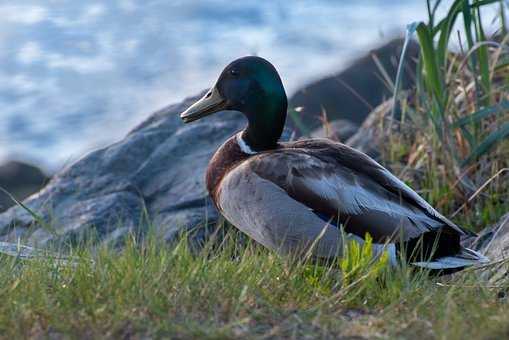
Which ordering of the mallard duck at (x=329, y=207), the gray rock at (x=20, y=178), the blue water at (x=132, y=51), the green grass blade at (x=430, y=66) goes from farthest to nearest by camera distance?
the blue water at (x=132, y=51) → the gray rock at (x=20, y=178) → the green grass blade at (x=430, y=66) → the mallard duck at (x=329, y=207)

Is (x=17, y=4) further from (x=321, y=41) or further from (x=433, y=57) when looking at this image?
(x=433, y=57)

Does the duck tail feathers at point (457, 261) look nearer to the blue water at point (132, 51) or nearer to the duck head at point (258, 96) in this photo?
the duck head at point (258, 96)

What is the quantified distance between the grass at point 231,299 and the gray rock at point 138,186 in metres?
1.87

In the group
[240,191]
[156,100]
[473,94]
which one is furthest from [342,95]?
[240,191]

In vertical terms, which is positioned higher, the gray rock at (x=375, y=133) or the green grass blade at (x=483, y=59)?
the green grass blade at (x=483, y=59)

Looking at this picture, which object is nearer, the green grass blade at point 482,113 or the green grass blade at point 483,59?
the green grass blade at point 482,113

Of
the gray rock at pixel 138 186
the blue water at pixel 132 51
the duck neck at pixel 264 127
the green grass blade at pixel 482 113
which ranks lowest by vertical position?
the blue water at pixel 132 51

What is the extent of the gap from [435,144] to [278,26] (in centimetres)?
861

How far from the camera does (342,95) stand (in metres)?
10.5

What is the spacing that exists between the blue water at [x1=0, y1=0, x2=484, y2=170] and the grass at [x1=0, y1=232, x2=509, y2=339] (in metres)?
6.95

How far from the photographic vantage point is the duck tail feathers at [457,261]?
455 centimetres

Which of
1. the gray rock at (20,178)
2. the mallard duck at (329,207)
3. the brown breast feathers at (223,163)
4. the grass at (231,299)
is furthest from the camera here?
the gray rock at (20,178)

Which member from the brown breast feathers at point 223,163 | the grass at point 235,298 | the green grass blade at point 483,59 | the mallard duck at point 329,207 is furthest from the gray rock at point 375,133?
the grass at point 235,298

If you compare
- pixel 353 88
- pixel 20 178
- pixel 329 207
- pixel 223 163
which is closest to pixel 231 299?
pixel 329 207
